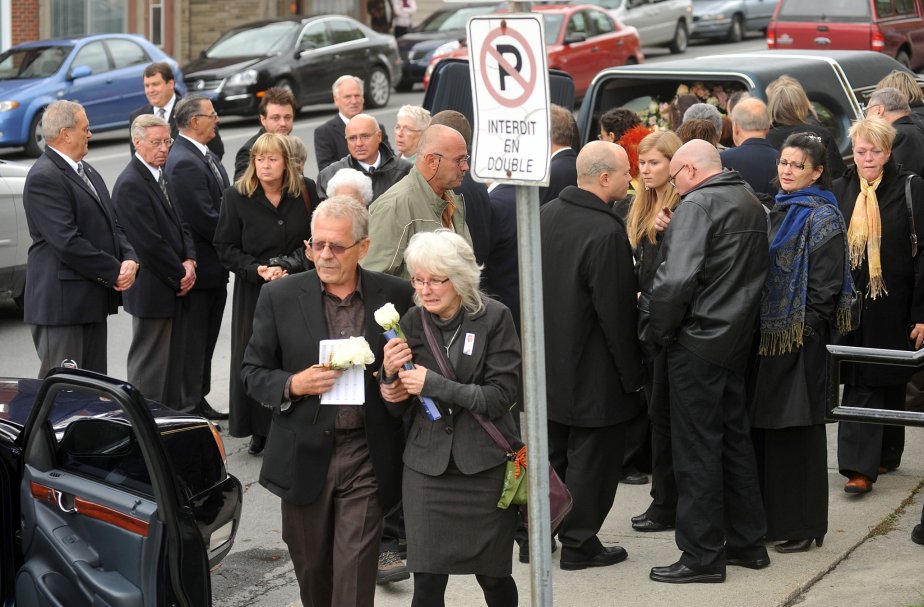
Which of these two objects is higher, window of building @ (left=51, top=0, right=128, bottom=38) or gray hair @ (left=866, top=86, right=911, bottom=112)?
window of building @ (left=51, top=0, right=128, bottom=38)

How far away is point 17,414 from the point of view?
5223 millimetres

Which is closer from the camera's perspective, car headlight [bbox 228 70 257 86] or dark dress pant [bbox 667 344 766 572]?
dark dress pant [bbox 667 344 766 572]

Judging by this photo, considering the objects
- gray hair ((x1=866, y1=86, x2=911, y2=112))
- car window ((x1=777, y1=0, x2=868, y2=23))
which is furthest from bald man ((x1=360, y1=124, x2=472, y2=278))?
car window ((x1=777, y1=0, x2=868, y2=23))

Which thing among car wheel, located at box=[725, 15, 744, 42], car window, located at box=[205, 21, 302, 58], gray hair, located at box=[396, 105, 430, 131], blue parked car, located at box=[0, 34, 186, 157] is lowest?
gray hair, located at box=[396, 105, 430, 131]

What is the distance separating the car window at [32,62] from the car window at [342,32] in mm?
5191

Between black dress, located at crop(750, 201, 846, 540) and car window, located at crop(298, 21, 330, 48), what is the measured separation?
17.5 m

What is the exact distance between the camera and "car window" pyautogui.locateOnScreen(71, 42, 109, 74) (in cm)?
1974

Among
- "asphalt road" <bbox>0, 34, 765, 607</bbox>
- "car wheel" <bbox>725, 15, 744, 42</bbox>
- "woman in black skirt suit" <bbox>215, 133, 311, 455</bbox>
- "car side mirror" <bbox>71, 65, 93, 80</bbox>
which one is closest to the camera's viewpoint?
"asphalt road" <bbox>0, 34, 765, 607</bbox>

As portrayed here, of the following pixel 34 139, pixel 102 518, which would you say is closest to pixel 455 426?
pixel 102 518

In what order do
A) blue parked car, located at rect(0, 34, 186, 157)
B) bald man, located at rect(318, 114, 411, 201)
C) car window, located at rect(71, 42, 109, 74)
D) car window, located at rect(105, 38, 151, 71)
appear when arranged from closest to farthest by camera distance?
bald man, located at rect(318, 114, 411, 201), blue parked car, located at rect(0, 34, 186, 157), car window, located at rect(71, 42, 109, 74), car window, located at rect(105, 38, 151, 71)

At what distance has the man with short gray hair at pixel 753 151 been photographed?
302 inches

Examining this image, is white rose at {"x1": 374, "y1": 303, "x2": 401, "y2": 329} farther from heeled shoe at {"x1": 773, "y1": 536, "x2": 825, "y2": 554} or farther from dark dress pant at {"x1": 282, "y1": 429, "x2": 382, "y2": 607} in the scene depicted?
heeled shoe at {"x1": 773, "y1": 536, "x2": 825, "y2": 554}

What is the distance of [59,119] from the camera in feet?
24.1

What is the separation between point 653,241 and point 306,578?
243cm
